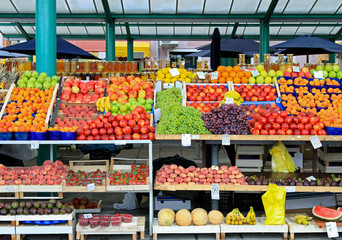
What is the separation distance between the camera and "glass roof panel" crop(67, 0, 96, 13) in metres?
13.0

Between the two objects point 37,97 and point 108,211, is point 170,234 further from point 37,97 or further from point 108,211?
point 37,97

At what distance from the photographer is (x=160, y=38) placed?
55.2 feet

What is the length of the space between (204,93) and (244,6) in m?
7.00

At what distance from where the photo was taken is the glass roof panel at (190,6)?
42.8 feet

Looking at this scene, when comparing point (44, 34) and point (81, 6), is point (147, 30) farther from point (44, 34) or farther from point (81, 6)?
point (44, 34)

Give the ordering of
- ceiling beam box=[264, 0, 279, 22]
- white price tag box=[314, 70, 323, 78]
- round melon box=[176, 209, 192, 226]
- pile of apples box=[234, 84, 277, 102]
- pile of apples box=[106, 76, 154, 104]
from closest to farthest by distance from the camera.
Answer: round melon box=[176, 209, 192, 226] < pile of apples box=[106, 76, 154, 104] < pile of apples box=[234, 84, 277, 102] < white price tag box=[314, 70, 323, 78] < ceiling beam box=[264, 0, 279, 22]

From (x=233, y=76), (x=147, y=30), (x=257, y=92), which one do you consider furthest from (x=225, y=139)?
(x=147, y=30)

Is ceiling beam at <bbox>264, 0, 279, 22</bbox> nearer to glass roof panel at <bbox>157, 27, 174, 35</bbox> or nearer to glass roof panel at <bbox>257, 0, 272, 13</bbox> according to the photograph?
glass roof panel at <bbox>257, 0, 272, 13</bbox>

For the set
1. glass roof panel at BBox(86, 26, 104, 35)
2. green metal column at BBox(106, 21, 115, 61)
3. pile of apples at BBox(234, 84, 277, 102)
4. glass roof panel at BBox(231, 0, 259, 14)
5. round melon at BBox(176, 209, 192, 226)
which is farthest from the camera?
glass roof panel at BBox(86, 26, 104, 35)

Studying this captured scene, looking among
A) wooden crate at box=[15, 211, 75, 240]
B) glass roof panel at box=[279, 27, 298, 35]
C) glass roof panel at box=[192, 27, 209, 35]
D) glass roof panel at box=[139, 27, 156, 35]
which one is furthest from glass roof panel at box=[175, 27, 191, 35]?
wooden crate at box=[15, 211, 75, 240]

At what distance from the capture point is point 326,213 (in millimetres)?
4945

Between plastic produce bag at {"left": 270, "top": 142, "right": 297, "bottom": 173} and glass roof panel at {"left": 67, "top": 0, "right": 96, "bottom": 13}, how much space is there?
923cm

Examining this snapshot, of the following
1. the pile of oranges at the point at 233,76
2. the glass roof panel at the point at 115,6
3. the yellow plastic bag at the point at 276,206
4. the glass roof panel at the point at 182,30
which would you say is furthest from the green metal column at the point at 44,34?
the glass roof panel at the point at 182,30

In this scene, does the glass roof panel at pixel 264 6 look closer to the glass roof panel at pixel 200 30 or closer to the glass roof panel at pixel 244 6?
the glass roof panel at pixel 244 6
